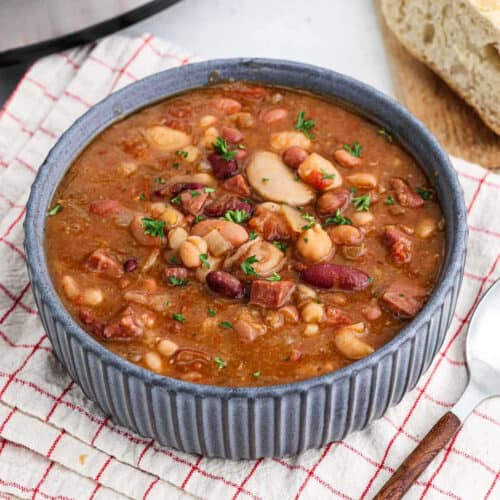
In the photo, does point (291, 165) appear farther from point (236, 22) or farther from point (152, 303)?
point (236, 22)

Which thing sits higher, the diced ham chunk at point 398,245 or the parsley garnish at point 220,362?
the diced ham chunk at point 398,245

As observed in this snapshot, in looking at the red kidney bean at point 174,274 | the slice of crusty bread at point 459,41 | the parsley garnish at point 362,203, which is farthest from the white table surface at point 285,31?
the red kidney bean at point 174,274

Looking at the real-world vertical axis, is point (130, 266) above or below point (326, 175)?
below

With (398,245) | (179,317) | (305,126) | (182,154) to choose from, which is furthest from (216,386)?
(305,126)

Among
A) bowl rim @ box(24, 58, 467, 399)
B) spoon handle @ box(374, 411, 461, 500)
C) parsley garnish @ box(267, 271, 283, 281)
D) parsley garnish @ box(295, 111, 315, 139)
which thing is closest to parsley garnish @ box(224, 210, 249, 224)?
parsley garnish @ box(267, 271, 283, 281)

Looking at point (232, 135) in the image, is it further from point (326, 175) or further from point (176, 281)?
point (176, 281)

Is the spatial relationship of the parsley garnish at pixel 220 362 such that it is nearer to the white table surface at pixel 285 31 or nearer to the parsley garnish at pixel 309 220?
the parsley garnish at pixel 309 220
